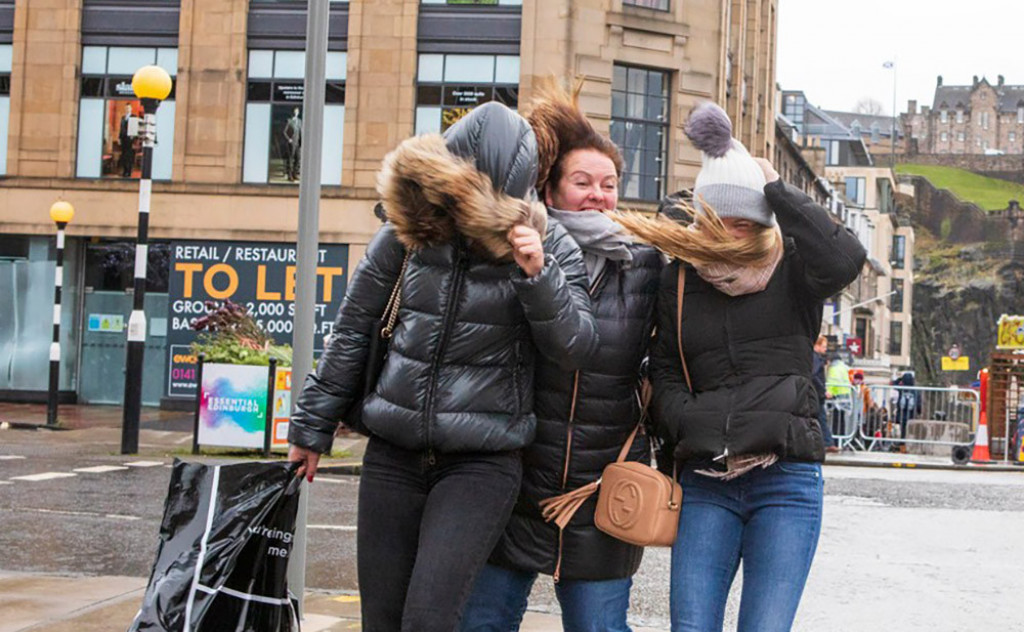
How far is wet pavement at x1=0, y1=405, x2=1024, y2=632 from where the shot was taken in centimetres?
737

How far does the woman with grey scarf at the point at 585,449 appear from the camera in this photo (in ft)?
12.9

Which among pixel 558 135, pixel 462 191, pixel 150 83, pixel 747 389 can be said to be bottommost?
pixel 747 389

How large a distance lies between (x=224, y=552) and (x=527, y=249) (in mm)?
1319

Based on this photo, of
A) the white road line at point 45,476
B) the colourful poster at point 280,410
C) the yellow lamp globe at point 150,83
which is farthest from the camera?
the colourful poster at point 280,410

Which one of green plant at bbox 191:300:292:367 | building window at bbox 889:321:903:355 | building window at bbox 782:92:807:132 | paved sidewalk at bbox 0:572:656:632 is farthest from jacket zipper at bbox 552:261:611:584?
building window at bbox 889:321:903:355

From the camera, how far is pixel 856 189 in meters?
94.4

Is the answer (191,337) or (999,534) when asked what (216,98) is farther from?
(999,534)

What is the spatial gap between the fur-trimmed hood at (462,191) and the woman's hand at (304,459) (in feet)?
2.42

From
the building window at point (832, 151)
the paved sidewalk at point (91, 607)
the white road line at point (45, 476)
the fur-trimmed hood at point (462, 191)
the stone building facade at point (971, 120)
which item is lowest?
the white road line at point (45, 476)

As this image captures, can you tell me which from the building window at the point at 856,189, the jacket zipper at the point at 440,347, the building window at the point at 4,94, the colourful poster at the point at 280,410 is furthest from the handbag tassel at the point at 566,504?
the building window at the point at 856,189

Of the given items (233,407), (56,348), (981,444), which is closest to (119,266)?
(56,348)

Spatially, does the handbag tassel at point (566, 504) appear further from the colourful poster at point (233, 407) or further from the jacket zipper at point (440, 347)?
the colourful poster at point (233, 407)

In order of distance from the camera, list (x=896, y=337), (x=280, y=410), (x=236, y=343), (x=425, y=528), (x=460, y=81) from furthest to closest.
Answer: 1. (x=896, y=337)
2. (x=460, y=81)
3. (x=236, y=343)
4. (x=280, y=410)
5. (x=425, y=528)

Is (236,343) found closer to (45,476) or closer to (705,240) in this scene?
(45,476)
